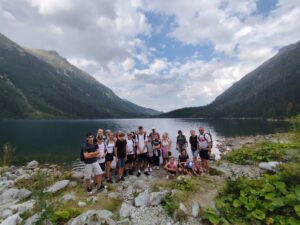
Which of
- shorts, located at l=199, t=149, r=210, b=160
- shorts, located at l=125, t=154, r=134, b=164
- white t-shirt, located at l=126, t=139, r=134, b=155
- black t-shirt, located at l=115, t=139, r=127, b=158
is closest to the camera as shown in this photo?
black t-shirt, located at l=115, t=139, r=127, b=158

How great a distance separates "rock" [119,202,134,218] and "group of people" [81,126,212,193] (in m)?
2.36

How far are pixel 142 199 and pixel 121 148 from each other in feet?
11.0

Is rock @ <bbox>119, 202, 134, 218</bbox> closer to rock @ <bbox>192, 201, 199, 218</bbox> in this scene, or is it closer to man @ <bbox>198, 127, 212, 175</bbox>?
rock @ <bbox>192, 201, 199, 218</bbox>

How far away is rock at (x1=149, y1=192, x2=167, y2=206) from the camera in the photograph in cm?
823

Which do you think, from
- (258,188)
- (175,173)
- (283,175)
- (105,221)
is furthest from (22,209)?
(283,175)

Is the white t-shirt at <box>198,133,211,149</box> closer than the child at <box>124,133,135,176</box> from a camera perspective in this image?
No

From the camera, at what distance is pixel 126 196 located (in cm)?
938

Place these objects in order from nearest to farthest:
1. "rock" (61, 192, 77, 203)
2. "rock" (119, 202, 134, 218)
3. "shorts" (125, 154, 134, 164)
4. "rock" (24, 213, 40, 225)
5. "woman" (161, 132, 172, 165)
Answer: "rock" (24, 213, 40, 225) → "rock" (119, 202, 134, 218) → "rock" (61, 192, 77, 203) → "shorts" (125, 154, 134, 164) → "woman" (161, 132, 172, 165)

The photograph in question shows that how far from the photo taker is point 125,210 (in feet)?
26.0

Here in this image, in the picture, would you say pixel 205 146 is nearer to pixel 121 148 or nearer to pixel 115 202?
pixel 121 148

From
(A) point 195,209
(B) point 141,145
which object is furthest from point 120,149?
(A) point 195,209

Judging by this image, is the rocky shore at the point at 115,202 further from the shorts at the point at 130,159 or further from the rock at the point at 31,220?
the shorts at the point at 130,159

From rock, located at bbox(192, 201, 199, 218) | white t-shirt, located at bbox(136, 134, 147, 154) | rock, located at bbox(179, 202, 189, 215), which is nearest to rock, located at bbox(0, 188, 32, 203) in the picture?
white t-shirt, located at bbox(136, 134, 147, 154)

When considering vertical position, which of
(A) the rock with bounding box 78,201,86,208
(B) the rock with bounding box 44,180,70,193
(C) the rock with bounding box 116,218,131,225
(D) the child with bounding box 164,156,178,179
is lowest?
(C) the rock with bounding box 116,218,131,225
